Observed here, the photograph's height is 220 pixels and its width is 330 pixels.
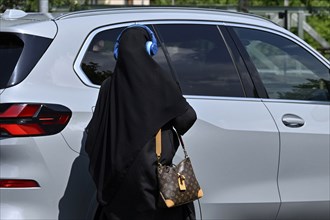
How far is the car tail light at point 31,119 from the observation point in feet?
11.9

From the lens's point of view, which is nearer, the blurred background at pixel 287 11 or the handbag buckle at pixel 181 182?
the handbag buckle at pixel 181 182

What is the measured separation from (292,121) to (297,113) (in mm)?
91

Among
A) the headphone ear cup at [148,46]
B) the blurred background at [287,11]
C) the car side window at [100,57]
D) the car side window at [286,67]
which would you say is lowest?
the blurred background at [287,11]

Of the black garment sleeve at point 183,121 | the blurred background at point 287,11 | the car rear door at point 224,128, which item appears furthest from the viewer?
the blurred background at point 287,11

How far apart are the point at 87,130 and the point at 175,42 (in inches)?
39.5

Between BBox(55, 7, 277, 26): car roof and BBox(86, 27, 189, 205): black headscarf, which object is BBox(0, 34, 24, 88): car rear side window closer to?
BBox(55, 7, 277, 26): car roof

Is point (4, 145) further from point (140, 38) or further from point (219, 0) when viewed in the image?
point (219, 0)

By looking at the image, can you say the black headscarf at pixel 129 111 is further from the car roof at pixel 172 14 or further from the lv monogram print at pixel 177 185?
the car roof at pixel 172 14

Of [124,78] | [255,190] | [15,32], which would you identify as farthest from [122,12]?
[255,190]

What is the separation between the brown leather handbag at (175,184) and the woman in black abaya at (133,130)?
39 mm

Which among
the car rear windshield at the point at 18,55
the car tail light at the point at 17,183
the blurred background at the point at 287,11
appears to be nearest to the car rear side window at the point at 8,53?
the car rear windshield at the point at 18,55

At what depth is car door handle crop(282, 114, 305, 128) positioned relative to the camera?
4414mm

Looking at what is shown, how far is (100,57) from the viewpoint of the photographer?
4129 millimetres

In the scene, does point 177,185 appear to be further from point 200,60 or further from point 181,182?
point 200,60
